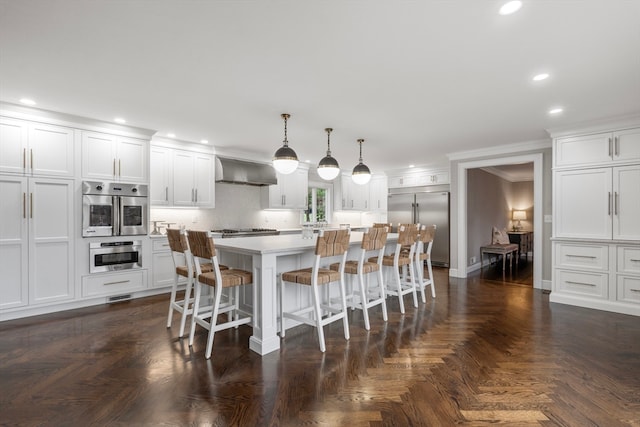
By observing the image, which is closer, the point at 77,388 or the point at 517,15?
the point at 517,15

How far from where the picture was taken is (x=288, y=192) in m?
6.63

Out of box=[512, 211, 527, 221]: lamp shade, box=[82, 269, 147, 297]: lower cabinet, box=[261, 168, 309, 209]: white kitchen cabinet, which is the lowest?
box=[82, 269, 147, 297]: lower cabinet

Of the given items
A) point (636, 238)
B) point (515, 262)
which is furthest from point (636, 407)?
point (515, 262)

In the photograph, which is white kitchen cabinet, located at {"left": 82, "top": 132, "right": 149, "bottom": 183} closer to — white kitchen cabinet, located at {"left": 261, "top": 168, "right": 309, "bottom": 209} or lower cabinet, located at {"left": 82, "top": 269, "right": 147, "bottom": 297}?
lower cabinet, located at {"left": 82, "top": 269, "right": 147, "bottom": 297}

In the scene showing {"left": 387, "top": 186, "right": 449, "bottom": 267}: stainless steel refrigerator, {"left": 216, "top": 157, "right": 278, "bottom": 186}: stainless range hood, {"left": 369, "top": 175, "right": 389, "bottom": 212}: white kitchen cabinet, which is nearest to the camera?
{"left": 216, "top": 157, "right": 278, "bottom": 186}: stainless range hood

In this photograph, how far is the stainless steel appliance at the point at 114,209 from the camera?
13.0 ft

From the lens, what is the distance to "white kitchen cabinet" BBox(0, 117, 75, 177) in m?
3.47

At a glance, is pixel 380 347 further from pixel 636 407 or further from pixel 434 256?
pixel 434 256

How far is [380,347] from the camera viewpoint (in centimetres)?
277

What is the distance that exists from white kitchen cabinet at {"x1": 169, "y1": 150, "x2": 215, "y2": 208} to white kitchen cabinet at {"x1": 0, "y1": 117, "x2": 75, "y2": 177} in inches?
55.4

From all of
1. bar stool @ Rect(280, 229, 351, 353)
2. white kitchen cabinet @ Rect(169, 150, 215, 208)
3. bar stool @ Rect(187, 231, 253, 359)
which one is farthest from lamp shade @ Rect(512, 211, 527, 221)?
bar stool @ Rect(187, 231, 253, 359)

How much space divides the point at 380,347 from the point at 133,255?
347cm

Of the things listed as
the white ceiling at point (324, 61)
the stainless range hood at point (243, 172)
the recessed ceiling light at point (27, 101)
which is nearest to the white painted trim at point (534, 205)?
the white ceiling at point (324, 61)

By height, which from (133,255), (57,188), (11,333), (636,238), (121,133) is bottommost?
(11,333)
